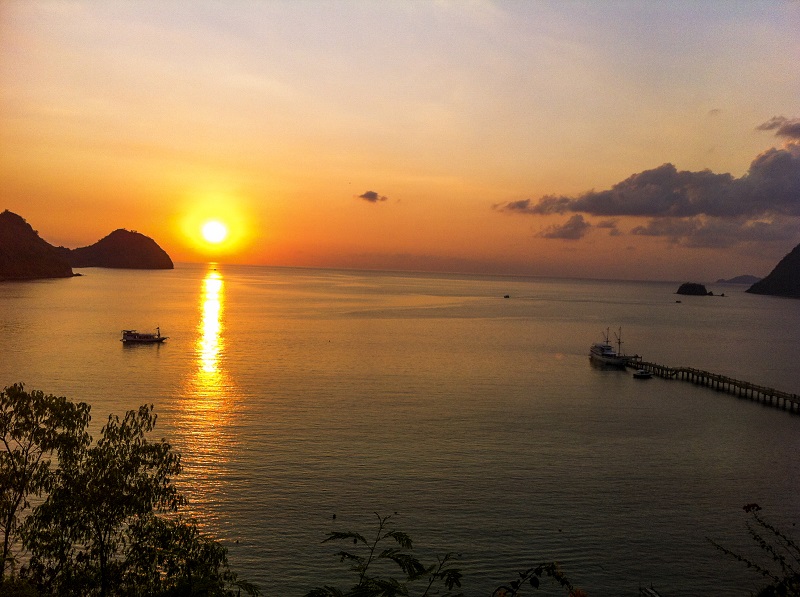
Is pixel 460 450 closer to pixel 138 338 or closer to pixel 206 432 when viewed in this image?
pixel 206 432

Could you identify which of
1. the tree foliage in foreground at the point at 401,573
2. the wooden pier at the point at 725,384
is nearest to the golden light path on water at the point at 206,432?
the tree foliage in foreground at the point at 401,573

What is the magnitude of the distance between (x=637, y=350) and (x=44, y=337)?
4751 inches

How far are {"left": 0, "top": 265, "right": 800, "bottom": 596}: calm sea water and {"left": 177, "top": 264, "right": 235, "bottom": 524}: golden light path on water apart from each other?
265 mm

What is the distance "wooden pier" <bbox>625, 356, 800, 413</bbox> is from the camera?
8191 centimetres

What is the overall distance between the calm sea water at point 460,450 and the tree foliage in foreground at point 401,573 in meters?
1.51

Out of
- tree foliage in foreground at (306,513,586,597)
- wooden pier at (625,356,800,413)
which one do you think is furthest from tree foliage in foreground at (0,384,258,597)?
wooden pier at (625,356,800,413)

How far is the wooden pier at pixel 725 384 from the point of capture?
269 feet

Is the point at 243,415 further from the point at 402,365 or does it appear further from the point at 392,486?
the point at 402,365

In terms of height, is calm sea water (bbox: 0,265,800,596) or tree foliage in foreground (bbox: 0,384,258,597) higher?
tree foliage in foreground (bbox: 0,384,258,597)

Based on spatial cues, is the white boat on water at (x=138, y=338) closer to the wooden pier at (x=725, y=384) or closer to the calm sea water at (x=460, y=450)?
the calm sea water at (x=460, y=450)

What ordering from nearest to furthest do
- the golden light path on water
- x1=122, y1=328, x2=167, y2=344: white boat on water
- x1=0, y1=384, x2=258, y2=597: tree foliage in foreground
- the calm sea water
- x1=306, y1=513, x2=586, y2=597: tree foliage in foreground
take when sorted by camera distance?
x1=306, y1=513, x2=586, y2=597: tree foliage in foreground < x1=0, y1=384, x2=258, y2=597: tree foliage in foreground < the calm sea water < the golden light path on water < x1=122, y1=328, x2=167, y2=344: white boat on water

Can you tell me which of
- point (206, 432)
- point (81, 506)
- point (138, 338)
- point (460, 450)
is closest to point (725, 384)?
point (460, 450)

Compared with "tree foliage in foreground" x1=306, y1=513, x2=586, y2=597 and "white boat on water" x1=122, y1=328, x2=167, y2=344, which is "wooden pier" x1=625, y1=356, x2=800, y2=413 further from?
"white boat on water" x1=122, y1=328, x2=167, y2=344

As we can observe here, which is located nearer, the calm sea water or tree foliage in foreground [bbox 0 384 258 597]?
tree foliage in foreground [bbox 0 384 258 597]
